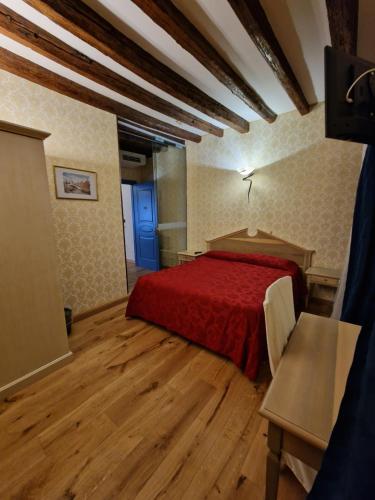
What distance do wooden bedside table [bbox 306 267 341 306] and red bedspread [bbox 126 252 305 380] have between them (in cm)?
16

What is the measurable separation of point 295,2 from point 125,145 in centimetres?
362

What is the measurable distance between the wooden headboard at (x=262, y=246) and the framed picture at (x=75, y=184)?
2076mm

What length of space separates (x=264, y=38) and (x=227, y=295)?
205 centimetres

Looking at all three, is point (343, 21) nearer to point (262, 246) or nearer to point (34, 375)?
point (262, 246)

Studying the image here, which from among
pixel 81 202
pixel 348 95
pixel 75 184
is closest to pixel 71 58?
pixel 75 184

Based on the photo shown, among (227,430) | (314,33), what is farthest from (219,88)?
(227,430)

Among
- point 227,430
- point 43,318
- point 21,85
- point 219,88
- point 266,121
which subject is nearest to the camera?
point 227,430

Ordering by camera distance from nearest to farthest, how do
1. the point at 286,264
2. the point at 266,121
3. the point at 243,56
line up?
the point at 243,56, the point at 286,264, the point at 266,121

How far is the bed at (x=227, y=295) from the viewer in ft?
5.82

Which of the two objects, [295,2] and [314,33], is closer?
[295,2]

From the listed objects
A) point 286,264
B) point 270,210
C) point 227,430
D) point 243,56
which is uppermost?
point 243,56

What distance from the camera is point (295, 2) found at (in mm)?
1394

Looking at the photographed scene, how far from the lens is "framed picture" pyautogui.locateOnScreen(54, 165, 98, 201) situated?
7.99 ft

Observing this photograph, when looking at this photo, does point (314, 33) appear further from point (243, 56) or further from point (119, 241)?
point (119, 241)
